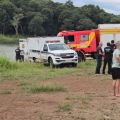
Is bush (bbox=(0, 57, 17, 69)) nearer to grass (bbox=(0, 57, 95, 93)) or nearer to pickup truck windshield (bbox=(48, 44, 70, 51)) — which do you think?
grass (bbox=(0, 57, 95, 93))

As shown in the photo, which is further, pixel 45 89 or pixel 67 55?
pixel 67 55

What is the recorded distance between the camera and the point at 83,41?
1496 inches

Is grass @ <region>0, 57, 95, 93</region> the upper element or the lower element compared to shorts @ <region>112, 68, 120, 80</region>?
lower

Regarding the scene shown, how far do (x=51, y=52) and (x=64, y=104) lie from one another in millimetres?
18756

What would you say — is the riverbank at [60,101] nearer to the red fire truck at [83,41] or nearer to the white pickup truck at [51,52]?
the white pickup truck at [51,52]

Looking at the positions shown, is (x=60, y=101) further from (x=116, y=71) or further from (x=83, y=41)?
(x=83, y=41)

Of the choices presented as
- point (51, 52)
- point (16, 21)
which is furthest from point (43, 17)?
point (51, 52)

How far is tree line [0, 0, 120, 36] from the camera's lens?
67.1 m

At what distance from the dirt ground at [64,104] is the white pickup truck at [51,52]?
12796 millimetres

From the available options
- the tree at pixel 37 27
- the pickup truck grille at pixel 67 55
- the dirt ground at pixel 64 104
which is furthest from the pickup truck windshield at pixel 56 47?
the tree at pixel 37 27

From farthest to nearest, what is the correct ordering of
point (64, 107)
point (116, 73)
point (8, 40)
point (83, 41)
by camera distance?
point (8, 40) → point (83, 41) → point (116, 73) → point (64, 107)

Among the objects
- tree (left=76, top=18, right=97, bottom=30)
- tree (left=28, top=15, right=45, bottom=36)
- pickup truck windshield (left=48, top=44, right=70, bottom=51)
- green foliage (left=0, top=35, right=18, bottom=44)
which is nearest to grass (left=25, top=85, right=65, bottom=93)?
pickup truck windshield (left=48, top=44, right=70, bottom=51)

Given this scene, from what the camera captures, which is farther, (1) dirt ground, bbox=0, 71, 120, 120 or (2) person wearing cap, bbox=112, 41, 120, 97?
(2) person wearing cap, bbox=112, 41, 120, 97

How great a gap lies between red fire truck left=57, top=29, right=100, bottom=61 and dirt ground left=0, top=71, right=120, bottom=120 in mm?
20193
